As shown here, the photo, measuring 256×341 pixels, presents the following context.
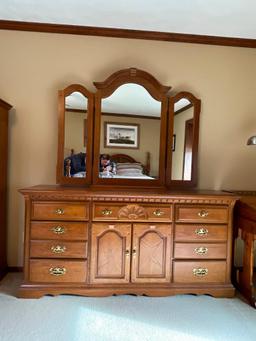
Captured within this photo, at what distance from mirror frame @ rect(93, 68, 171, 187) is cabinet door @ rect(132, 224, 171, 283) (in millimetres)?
533

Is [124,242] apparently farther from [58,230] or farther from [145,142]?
[145,142]

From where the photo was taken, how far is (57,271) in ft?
7.29

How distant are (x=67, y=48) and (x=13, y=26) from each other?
1.75 ft

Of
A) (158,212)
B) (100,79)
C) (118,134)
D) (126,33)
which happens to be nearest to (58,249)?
(158,212)

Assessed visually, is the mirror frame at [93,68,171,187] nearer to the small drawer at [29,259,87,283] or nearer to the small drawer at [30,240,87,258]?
the small drawer at [30,240,87,258]

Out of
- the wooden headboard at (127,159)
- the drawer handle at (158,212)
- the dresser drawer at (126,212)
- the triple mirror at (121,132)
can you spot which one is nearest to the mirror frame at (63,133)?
the triple mirror at (121,132)

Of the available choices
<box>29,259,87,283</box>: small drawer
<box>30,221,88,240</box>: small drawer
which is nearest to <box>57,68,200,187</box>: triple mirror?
<box>30,221,88,240</box>: small drawer

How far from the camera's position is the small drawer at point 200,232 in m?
2.29

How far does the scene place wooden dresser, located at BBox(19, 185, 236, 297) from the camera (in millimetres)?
2207

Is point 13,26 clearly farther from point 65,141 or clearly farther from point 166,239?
point 166,239

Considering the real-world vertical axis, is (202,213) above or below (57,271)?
above

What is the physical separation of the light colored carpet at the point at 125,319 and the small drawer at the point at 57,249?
0.34m

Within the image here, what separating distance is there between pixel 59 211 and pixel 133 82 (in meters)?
1.39

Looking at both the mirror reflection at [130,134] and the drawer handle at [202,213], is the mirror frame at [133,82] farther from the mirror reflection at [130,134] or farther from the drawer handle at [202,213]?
the drawer handle at [202,213]
